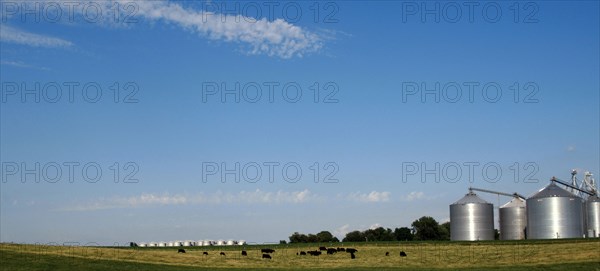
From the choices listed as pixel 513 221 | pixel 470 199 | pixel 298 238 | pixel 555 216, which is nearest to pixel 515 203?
pixel 513 221

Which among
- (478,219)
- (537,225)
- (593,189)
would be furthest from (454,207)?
(593,189)

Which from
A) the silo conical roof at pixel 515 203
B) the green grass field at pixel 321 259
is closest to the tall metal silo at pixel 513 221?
the silo conical roof at pixel 515 203

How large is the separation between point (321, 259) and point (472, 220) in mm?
61564

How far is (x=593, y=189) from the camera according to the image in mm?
151500

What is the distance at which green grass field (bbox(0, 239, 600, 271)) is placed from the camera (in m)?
64.4

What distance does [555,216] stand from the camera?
125 m

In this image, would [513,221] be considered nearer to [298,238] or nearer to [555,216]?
[555,216]

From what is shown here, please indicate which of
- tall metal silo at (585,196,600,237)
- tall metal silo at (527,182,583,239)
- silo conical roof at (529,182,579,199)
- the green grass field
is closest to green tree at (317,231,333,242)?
silo conical roof at (529,182,579,199)

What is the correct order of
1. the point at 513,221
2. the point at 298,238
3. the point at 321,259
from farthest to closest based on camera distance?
the point at 298,238 < the point at 513,221 < the point at 321,259

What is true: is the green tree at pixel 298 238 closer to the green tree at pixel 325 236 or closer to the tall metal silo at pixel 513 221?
the green tree at pixel 325 236

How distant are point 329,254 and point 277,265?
15152mm

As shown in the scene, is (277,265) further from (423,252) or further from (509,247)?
(509,247)

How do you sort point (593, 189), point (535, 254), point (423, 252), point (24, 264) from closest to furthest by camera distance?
point (24, 264) < point (535, 254) < point (423, 252) < point (593, 189)

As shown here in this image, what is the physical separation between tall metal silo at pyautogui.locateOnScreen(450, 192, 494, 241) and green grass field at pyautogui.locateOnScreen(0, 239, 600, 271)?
4356 cm
